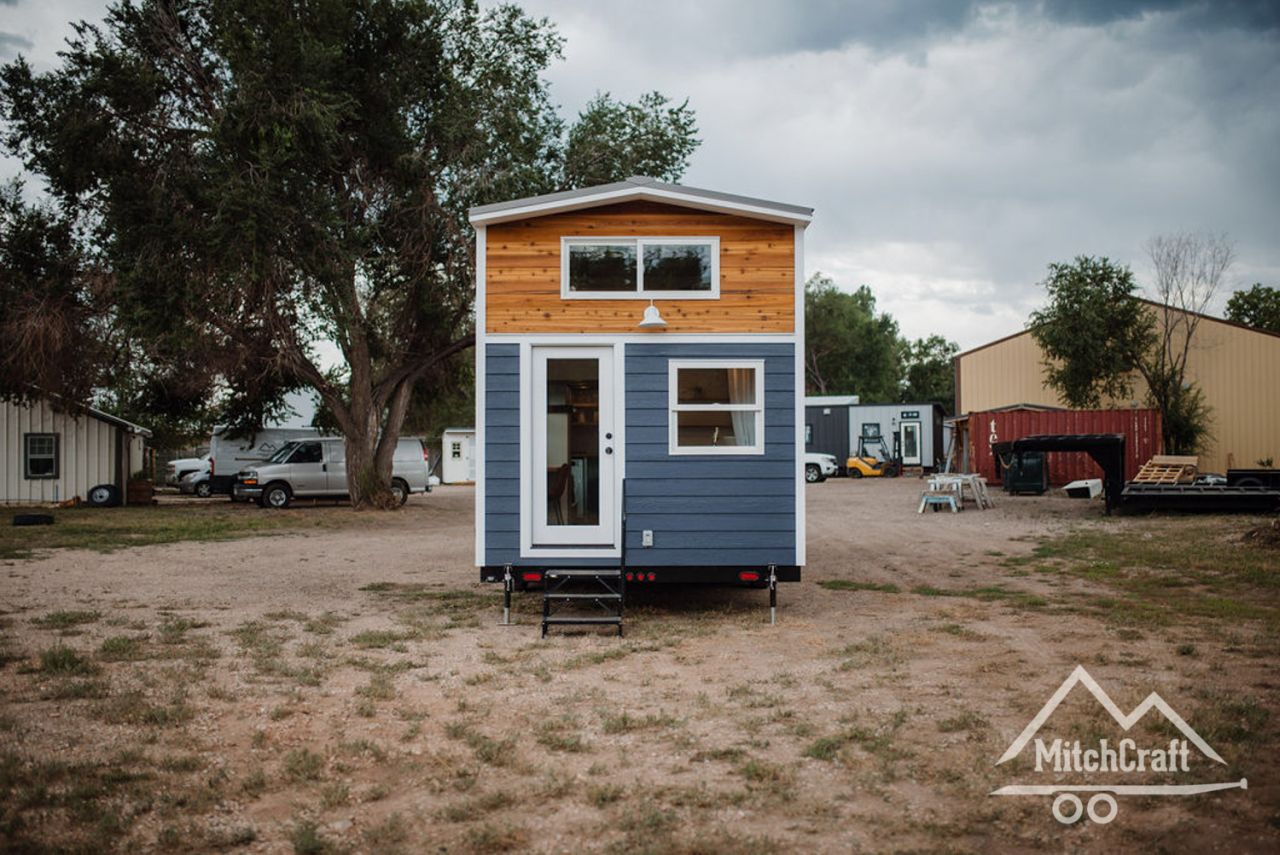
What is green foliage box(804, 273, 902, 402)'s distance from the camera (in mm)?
62875

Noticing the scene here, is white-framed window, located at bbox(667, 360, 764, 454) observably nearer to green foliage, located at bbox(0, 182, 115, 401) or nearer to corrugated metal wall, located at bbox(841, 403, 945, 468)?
green foliage, located at bbox(0, 182, 115, 401)

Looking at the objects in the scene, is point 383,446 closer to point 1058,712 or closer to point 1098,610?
point 1098,610

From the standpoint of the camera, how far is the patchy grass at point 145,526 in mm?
15148

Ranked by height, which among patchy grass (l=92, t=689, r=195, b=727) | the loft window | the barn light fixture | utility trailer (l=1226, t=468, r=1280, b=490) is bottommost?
patchy grass (l=92, t=689, r=195, b=727)

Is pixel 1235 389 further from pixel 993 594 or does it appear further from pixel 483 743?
pixel 483 743

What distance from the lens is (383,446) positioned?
2272 centimetres

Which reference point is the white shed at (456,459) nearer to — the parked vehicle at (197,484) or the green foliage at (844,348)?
the parked vehicle at (197,484)

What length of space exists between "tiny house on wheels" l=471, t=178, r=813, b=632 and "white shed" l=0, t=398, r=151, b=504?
1968 cm

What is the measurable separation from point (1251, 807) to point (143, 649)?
22.2 feet

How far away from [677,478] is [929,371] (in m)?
71.7

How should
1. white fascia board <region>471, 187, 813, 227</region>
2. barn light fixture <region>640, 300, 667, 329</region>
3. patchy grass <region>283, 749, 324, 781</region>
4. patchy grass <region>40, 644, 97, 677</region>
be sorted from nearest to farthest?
patchy grass <region>283, 749, 324, 781</region>, patchy grass <region>40, 644, 97, 677</region>, barn light fixture <region>640, 300, 667, 329</region>, white fascia board <region>471, 187, 813, 227</region>

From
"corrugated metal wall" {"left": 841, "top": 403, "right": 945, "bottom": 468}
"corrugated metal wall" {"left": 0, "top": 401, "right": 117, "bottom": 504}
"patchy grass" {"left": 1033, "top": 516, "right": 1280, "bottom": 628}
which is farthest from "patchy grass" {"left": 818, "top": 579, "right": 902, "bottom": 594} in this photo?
"corrugated metal wall" {"left": 841, "top": 403, "right": 945, "bottom": 468}

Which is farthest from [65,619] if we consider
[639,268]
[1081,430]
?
[1081,430]

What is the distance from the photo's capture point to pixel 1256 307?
5428 centimetres
